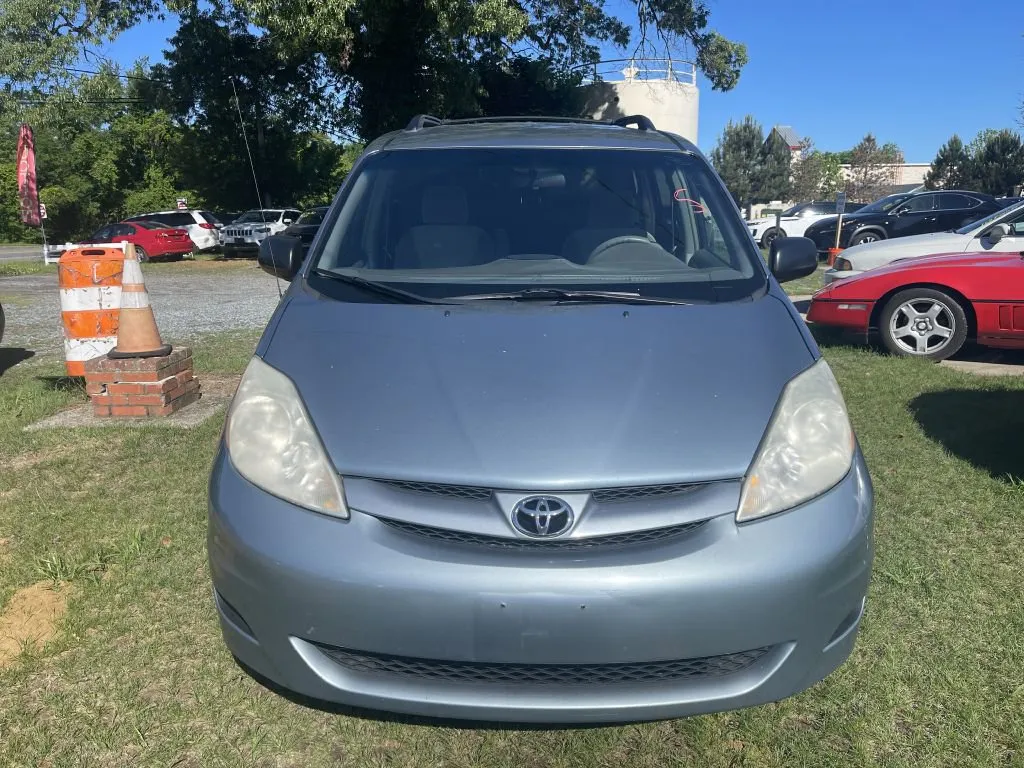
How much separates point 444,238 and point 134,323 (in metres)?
3.02

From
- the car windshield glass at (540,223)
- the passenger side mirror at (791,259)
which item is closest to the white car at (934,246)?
the passenger side mirror at (791,259)

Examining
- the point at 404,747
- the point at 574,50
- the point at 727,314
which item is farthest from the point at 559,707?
the point at 574,50

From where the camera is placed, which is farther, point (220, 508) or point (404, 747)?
point (404, 747)

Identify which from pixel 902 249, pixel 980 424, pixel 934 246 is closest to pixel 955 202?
pixel 934 246

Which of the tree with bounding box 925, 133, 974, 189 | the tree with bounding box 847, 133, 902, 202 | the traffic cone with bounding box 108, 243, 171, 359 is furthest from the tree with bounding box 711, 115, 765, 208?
the traffic cone with bounding box 108, 243, 171, 359

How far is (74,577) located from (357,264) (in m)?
1.71

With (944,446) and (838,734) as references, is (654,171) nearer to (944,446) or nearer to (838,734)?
(838,734)

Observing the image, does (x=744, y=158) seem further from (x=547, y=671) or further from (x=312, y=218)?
(x=547, y=671)

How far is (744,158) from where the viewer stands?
241ft

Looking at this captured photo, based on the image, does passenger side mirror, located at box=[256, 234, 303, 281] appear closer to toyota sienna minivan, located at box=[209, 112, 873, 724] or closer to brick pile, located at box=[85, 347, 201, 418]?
toyota sienna minivan, located at box=[209, 112, 873, 724]

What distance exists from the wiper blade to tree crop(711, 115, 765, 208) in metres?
73.5

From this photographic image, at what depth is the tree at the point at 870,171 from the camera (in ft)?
221

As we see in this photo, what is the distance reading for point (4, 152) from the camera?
138 ft

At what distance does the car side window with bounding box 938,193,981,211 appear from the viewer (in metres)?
17.9
